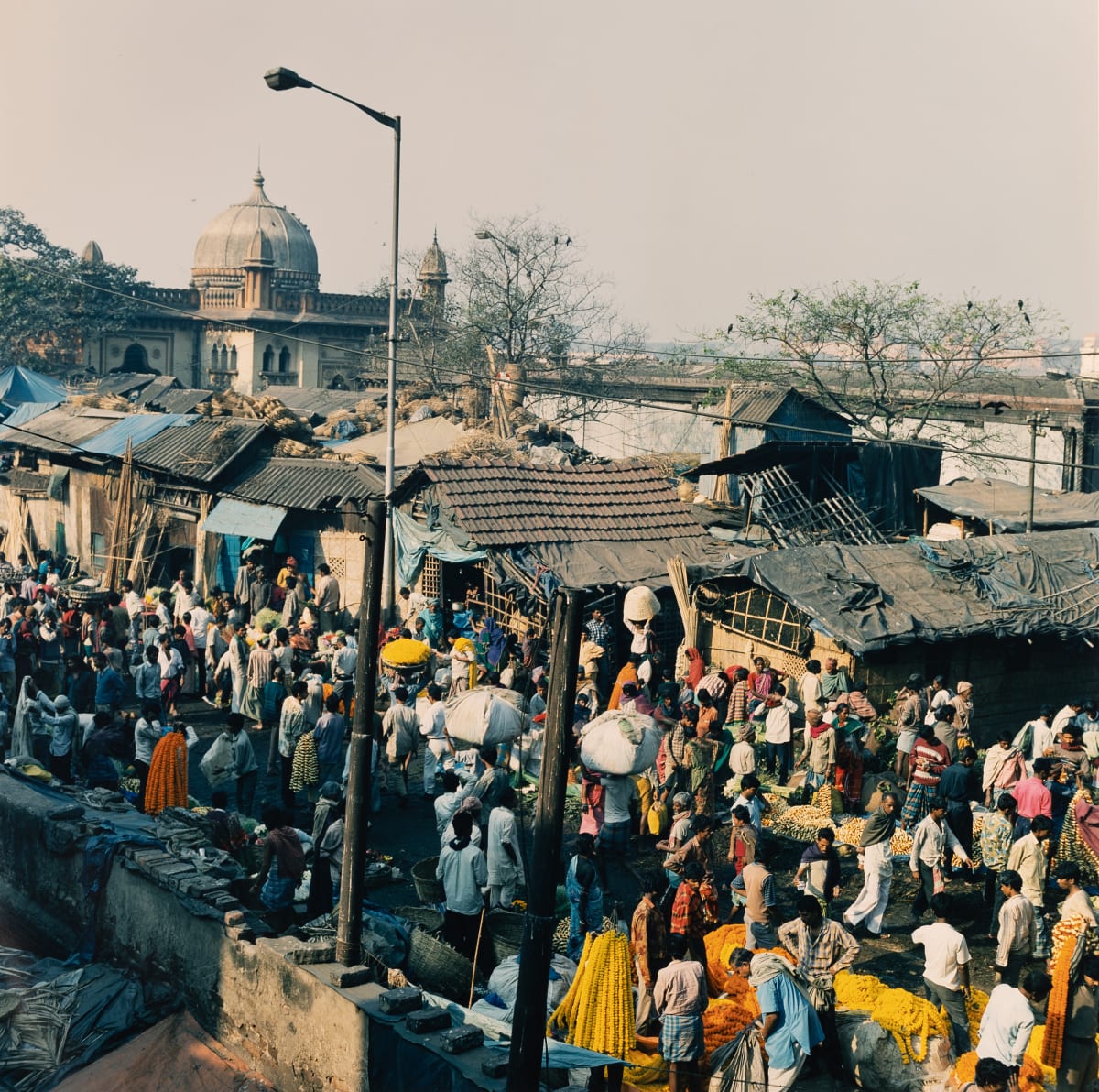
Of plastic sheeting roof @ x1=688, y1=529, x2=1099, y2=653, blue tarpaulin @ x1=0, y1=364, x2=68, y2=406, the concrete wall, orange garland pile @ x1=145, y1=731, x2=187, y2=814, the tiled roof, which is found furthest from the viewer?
blue tarpaulin @ x1=0, y1=364, x2=68, y2=406

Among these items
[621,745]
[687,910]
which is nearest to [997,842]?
[687,910]

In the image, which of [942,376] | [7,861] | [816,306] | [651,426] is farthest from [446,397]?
[7,861]

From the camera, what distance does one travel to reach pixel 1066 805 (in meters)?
12.1

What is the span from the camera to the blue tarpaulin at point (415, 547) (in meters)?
19.0

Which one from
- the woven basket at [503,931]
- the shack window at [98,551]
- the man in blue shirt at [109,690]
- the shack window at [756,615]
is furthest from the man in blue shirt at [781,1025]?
the shack window at [98,551]

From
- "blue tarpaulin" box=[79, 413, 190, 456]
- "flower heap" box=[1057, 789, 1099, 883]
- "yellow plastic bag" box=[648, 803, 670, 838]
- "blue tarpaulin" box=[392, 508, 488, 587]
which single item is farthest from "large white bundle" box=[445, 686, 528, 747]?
"blue tarpaulin" box=[79, 413, 190, 456]

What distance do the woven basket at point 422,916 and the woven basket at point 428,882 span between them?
0.09 m

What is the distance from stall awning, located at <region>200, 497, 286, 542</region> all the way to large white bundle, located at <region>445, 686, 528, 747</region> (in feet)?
31.4

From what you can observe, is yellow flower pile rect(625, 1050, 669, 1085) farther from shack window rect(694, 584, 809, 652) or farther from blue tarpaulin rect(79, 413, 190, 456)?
blue tarpaulin rect(79, 413, 190, 456)

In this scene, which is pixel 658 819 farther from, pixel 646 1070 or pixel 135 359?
pixel 135 359

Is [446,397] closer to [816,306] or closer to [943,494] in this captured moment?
[816,306]

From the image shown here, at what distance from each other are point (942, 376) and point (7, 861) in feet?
85.1

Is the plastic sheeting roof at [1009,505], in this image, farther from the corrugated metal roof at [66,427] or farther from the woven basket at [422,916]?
the corrugated metal roof at [66,427]

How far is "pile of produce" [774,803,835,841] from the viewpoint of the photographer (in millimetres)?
13188
